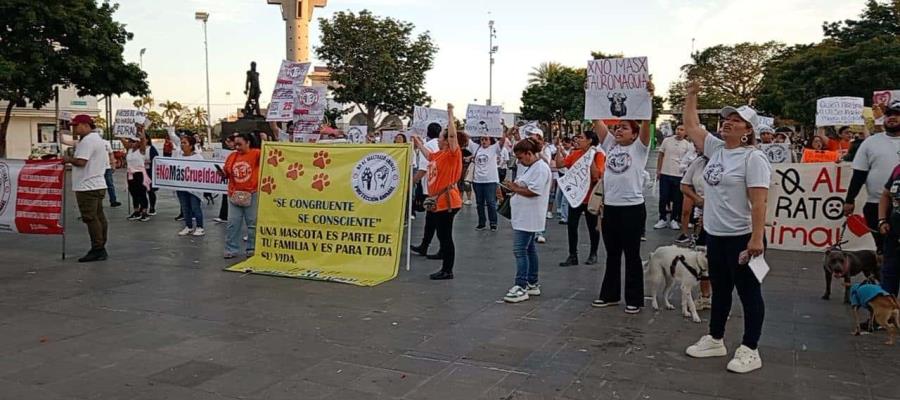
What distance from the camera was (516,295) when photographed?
22.4 feet

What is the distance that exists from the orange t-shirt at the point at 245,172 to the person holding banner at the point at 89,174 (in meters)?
1.52

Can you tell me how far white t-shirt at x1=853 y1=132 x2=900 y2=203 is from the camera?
231 inches

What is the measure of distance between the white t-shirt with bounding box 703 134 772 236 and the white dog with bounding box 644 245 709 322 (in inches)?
49.6

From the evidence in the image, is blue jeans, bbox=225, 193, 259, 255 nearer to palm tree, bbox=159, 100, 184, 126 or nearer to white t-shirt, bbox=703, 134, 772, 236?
white t-shirt, bbox=703, 134, 772, 236

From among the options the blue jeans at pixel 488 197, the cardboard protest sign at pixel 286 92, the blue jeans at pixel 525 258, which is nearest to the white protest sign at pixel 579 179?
the blue jeans at pixel 525 258

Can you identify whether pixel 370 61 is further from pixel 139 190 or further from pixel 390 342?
pixel 390 342

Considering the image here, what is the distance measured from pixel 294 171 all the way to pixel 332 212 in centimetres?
75

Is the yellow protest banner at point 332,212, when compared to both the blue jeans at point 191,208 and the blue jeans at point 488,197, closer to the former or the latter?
the blue jeans at point 191,208

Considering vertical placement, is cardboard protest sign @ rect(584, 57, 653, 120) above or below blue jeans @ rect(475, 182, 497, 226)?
above

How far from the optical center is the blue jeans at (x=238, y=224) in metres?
9.21

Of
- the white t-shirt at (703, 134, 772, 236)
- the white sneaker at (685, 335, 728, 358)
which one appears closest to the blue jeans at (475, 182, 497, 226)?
the white sneaker at (685, 335, 728, 358)

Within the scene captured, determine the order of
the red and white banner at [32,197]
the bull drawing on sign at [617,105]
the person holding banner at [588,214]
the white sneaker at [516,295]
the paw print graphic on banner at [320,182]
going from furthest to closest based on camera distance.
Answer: the red and white banner at [32,197] < the person holding banner at [588,214] < the paw print graphic on banner at [320,182] < the white sneaker at [516,295] < the bull drawing on sign at [617,105]

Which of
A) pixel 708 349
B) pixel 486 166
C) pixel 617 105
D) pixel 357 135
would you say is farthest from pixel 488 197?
pixel 357 135

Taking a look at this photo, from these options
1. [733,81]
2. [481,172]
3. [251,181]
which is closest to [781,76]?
[733,81]
